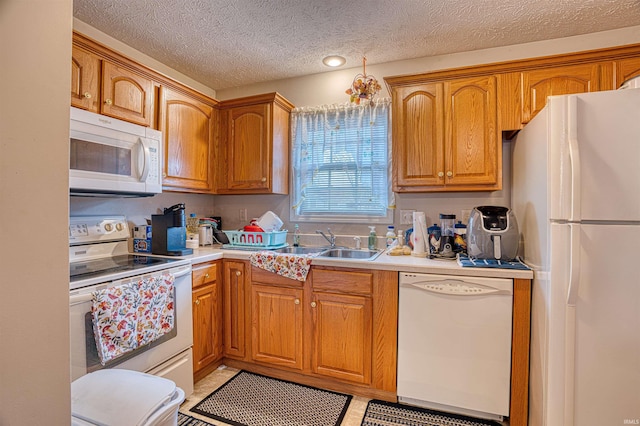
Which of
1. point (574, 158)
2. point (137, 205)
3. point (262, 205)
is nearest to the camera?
point (574, 158)

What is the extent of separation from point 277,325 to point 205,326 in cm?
51

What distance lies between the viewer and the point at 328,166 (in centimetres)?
277

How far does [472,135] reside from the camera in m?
2.07

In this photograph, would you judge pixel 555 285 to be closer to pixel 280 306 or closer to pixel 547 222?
pixel 547 222

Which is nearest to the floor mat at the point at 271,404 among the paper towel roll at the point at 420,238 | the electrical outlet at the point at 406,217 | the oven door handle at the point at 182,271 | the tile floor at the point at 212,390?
the tile floor at the point at 212,390

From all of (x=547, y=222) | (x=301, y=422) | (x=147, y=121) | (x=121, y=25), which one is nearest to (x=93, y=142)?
(x=147, y=121)

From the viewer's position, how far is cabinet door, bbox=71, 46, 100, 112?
1710 mm

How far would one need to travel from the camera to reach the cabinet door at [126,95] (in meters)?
1.87

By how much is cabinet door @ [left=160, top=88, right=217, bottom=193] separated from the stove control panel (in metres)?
0.43

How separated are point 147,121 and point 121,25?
62 cm

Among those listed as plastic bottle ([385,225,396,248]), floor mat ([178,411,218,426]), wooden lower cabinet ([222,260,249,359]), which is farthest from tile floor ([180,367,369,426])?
plastic bottle ([385,225,396,248])

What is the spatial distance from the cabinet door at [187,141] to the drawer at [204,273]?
0.68m

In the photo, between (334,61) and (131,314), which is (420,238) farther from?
(131,314)

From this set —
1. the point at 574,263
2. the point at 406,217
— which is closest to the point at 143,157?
the point at 406,217
